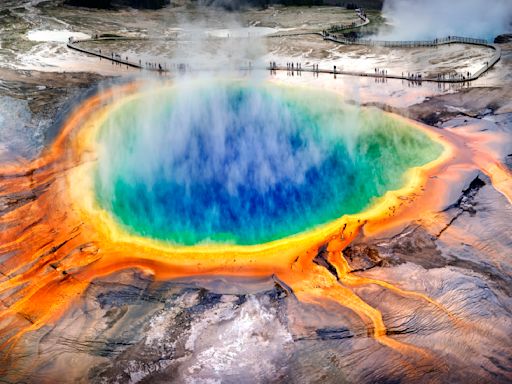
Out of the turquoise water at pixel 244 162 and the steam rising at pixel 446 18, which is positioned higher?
the steam rising at pixel 446 18

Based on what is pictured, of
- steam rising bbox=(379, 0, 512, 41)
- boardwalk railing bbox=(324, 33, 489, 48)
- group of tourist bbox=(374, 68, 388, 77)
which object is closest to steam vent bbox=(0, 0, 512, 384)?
group of tourist bbox=(374, 68, 388, 77)

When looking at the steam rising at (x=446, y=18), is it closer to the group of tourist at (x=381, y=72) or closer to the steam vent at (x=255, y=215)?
the steam vent at (x=255, y=215)

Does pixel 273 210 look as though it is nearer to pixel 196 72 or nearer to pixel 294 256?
pixel 294 256

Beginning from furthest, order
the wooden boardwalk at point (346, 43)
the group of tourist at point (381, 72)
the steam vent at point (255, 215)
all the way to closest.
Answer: the group of tourist at point (381, 72)
the wooden boardwalk at point (346, 43)
the steam vent at point (255, 215)

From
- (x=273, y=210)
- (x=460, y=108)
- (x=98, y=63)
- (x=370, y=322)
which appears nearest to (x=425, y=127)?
(x=460, y=108)

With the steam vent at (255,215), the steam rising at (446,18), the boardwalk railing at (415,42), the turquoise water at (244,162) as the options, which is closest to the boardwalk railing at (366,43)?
the boardwalk railing at (415,42)

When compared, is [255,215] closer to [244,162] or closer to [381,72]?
[244,162]
